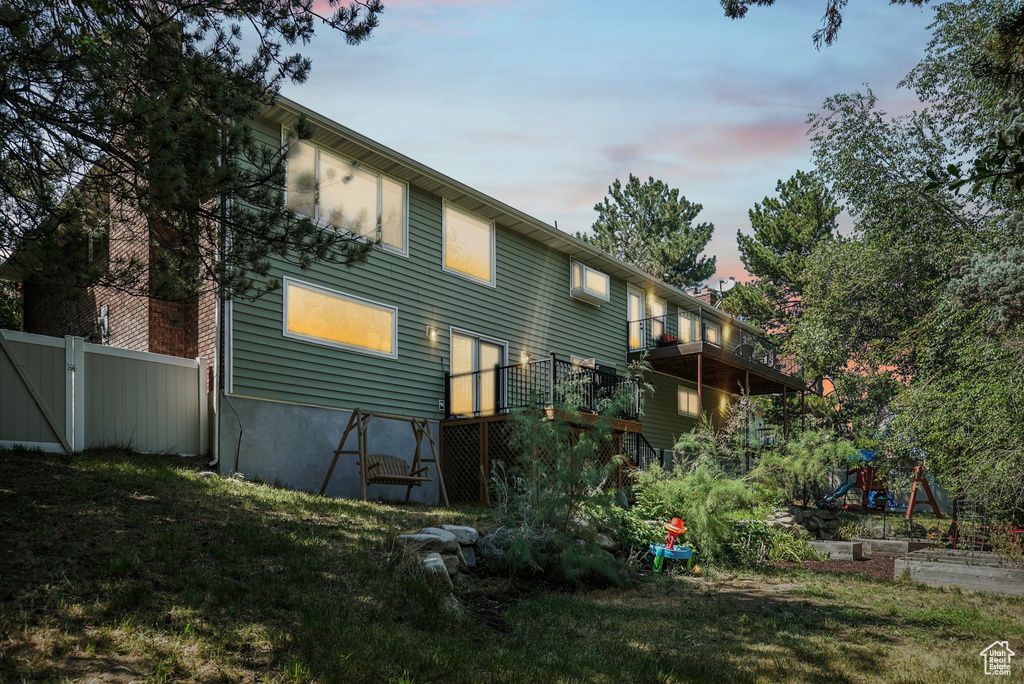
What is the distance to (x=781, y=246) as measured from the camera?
32.9 m

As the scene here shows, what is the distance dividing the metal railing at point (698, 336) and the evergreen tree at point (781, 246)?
22.2 ft

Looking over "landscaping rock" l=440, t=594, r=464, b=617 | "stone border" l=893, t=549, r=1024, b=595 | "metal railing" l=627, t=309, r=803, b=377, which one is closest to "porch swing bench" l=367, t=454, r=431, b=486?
"landscaping rock" l=440, t=594, r=464, b=617

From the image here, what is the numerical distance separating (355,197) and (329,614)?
8554 millimetres

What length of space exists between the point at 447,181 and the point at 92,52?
7.95 meters

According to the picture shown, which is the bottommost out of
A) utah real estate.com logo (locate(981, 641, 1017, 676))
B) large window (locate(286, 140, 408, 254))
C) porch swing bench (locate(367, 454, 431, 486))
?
utah real estate.com logo (locate(981, 641, 1017, 676))

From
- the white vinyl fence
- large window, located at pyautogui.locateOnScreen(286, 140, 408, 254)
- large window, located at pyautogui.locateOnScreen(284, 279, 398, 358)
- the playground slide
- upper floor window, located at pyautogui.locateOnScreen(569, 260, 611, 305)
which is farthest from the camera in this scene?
the playground slide

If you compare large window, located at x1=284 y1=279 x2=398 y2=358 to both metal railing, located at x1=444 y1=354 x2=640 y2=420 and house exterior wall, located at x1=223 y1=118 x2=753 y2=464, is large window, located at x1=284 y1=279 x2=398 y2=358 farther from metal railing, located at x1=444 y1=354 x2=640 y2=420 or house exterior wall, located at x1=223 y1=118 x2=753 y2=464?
metal railing, located at x1=444 y1=354 x2=640 y2=420

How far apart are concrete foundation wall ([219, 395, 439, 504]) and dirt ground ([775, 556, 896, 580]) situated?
599 cm

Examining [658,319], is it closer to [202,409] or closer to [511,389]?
[511,389]

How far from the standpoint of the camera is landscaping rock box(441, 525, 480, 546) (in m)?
7.21

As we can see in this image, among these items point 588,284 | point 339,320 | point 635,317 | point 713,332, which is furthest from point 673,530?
point 713,332

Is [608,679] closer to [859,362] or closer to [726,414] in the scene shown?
[859,362]

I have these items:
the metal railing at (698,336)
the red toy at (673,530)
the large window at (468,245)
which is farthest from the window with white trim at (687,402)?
the red toy at (673,530)

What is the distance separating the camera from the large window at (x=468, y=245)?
45.0ft
